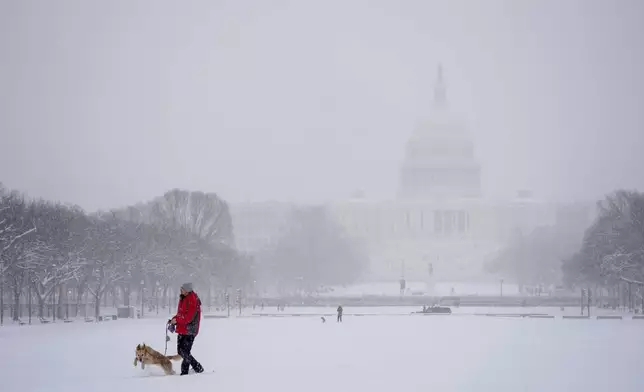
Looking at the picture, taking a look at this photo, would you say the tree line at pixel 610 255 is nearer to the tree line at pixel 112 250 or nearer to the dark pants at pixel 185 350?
the tree line at pixel 112 250

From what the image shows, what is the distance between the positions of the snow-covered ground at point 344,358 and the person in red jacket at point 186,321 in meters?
0.46

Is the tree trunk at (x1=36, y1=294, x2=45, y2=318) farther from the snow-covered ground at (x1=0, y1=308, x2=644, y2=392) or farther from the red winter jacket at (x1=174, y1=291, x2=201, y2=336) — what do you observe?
the red winter jacket at (x1=174, y1=291, x2=201, y2=336)

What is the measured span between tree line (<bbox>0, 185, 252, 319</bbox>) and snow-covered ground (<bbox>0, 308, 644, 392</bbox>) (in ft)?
24.3

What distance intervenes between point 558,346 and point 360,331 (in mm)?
11786

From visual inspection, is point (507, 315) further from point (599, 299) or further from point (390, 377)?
point (390, 377)

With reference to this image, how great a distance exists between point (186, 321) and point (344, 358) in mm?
6988

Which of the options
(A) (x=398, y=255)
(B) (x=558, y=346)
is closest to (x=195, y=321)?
(B) (x=558, y=346)

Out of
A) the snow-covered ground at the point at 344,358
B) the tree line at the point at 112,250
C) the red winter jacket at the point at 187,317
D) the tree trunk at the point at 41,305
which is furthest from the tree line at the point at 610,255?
the red winter jacket at the point at 187,317

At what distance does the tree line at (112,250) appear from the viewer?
205 feet

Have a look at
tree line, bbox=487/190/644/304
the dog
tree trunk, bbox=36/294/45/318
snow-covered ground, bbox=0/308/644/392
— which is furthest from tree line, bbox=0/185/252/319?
the dog

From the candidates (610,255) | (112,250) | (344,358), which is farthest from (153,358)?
(610,255)

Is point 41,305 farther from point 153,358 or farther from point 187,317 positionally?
point 187,317

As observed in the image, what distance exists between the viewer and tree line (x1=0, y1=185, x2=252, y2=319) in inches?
2463

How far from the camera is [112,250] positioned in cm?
7144
